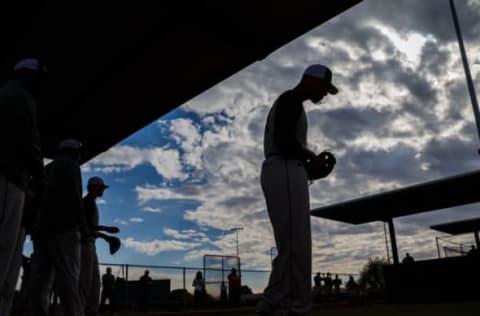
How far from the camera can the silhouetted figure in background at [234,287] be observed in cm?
1985

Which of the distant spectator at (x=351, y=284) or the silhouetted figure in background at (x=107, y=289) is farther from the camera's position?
the distant spectator at (x=351, y=284)

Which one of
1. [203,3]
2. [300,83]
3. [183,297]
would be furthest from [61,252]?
[183,297]

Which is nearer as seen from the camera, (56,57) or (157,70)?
(56,57)

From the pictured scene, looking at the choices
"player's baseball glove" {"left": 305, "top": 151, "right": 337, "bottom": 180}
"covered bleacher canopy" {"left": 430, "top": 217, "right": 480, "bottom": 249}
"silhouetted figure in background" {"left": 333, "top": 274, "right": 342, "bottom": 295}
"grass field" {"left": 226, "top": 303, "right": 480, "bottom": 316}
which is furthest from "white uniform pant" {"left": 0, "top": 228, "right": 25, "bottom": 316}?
"covered bleacher canopy" {"left": 430, "top": 217, "right": 480, "bottom": 249}

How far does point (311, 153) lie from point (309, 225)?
1.53ft

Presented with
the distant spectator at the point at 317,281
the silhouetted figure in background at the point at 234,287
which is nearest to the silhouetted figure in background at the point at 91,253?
the silhouetted figure in background at the point at 234,287

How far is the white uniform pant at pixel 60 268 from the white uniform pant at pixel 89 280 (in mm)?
865

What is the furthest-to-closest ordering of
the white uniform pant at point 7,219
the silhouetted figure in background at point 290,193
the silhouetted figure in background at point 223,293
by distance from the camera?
the silhouetted figure in background at point 223,293 → the silhouetted figure in background at point 290,193 → the white uniform pant at point 7,219

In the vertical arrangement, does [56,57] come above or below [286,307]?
above

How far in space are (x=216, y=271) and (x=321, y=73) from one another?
19549mm

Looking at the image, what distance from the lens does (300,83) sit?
2.85 metres

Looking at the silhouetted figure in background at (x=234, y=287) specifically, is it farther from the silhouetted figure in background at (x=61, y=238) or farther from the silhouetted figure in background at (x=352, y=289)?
the silhouetted figure in background at (x=61, y=238)

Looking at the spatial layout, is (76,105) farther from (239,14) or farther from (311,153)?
(311,153)

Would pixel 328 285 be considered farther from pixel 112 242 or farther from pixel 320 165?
pixel 320 165
